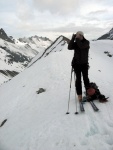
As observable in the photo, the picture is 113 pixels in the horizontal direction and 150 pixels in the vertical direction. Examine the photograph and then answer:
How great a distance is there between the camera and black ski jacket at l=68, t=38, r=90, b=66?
13781 mm

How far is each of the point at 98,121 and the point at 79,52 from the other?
14.1 feet

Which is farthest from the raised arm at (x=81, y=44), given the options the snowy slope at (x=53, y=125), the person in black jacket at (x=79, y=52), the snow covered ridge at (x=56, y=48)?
the snow covered ridge at (x=56, y=48)

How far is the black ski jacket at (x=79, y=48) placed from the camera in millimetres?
13781

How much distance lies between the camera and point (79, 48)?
13938mm

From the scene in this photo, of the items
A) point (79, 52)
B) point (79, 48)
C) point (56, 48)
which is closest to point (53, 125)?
point (79, 52)

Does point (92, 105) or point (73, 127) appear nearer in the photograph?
point (73, 127)

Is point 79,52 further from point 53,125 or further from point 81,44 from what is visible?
point 53,125

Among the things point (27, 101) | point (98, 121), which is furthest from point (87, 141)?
point (27, 101)

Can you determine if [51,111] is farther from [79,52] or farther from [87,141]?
[87,141]

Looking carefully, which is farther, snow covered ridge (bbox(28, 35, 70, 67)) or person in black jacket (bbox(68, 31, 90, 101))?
snow covered ridge (bbox(28, 35, 70, 67))

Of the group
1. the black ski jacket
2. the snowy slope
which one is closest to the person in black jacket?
the black ski jacket

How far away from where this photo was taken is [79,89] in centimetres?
1427

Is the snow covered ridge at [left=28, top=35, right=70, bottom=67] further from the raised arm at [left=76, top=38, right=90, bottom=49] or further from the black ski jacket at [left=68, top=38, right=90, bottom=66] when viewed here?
the raised arm at [left=76, top=38, right=90, bottom=49]

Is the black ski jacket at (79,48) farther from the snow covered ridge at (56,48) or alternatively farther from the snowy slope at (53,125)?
the snow covered ridge at (56,48)
